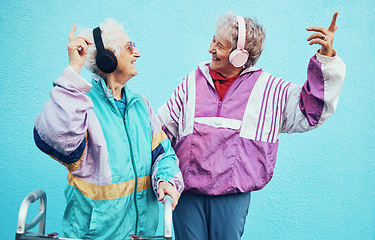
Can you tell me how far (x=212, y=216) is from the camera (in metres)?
1.75

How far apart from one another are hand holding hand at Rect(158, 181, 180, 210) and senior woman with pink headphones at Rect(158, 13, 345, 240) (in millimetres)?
234

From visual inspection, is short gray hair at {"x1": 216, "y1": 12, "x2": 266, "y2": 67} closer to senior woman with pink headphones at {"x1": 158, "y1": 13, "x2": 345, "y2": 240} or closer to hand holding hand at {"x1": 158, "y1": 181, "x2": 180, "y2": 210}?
senior woman with pink headphones at {"x1": 158, "y1": 13, "x2": 345, "y2": 240}

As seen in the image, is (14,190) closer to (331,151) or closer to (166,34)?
(166,34)

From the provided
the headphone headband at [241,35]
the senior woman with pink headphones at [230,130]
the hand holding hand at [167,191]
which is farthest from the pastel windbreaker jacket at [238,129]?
the hand holding hand at [167,191]

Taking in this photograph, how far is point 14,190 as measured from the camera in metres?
2.54

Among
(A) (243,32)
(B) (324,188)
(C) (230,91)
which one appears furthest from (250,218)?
(A) (243,32)

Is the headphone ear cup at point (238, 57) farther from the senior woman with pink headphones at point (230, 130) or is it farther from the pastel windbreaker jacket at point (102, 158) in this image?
the pastel windbreaker jacket at point (102, 158)

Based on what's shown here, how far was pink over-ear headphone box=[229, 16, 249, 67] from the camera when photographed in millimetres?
1734

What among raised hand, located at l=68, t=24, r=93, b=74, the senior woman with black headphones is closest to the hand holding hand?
the senior woman with black headphones

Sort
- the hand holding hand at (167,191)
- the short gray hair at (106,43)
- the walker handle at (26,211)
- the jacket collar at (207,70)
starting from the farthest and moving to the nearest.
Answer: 1. the jacket collar at (207,70)
2. the short gray hair at (106,43)
3. the hand holding hand at (167,191)
4. the walker handle at (26,211)

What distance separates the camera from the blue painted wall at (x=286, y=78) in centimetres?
259

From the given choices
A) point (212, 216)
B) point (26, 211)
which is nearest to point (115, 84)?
point (26, 211)

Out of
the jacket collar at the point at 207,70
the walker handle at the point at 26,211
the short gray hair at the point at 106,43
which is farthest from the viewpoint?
the jacket collar at the point at 207,70

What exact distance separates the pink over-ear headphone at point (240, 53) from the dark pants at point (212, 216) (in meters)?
0.58
